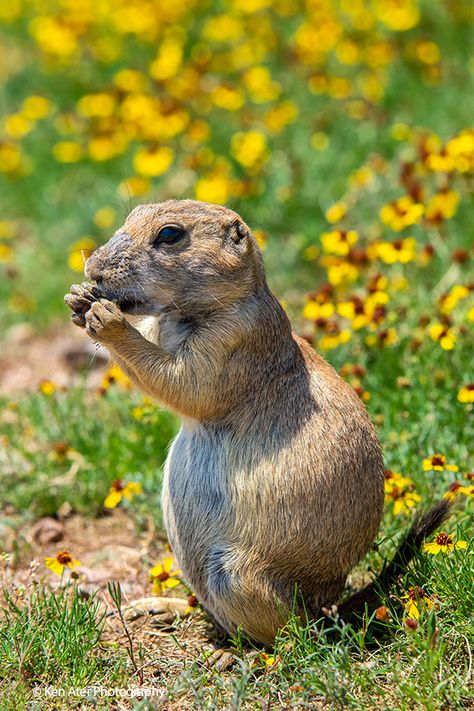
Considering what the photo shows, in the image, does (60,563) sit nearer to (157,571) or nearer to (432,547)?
(157,571)

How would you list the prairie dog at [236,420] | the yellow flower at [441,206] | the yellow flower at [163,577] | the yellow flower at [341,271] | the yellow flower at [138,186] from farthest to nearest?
1. the yellow flower at [138,186]
2. the yellow flower at [441,206]
3. the yellow flower at [341,271]
4. the yellow flower at [163,577]
5. the prairie dog at [236,420]

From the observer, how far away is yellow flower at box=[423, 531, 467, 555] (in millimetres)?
Result: 4170

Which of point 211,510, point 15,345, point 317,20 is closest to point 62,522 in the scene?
point 211,510

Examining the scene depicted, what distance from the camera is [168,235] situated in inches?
175

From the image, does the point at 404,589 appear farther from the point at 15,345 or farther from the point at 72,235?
the point at 72,235

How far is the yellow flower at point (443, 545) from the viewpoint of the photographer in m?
4.17

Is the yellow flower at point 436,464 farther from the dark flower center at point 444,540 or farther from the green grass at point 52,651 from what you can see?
the green grass at point 52,651

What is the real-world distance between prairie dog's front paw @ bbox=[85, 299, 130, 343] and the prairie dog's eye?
36 centimetres

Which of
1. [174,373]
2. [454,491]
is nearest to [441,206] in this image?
[454,491]

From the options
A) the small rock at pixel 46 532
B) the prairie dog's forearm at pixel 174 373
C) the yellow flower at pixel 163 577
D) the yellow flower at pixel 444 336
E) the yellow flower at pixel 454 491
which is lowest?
the small rock at pixel 46 532

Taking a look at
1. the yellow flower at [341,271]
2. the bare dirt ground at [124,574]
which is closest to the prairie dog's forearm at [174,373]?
the bare dirt ground at [124,574]

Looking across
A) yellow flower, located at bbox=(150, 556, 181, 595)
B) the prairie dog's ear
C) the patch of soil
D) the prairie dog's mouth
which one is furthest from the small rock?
the prairie dog's ear

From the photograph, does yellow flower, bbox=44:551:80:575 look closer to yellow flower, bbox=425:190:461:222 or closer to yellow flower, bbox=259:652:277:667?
yellow flower, bbox=259:652:277:667

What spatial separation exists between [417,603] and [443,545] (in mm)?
275
